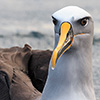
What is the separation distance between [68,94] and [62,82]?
0.36 feet

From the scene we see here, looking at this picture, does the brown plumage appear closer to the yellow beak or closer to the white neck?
the white neck

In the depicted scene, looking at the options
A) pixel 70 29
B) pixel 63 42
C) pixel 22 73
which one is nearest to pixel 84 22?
pixel 70 29

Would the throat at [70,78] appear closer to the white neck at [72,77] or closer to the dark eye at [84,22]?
the white neck at [72,77]

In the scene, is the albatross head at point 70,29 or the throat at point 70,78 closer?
the albatross head at point 70,29

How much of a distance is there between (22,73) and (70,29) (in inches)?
67.8

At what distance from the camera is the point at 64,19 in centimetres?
238

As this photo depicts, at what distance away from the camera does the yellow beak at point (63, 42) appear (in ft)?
7.51

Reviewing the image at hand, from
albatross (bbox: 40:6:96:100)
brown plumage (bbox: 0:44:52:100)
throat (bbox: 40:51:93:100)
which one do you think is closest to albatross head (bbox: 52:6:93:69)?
albatross (bbox: 40:6:96:100)

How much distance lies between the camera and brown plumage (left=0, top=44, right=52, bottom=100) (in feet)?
11.9

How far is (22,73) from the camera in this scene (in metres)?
3.96

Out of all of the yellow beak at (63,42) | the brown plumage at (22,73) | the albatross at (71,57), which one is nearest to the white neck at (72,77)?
the albatross at (71,57)

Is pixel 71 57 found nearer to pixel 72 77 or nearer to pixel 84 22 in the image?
pixel 72 77

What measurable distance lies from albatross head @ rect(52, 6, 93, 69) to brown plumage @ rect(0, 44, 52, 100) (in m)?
1.18

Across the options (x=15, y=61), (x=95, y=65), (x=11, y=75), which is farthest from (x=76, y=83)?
(x=95, y=65)
